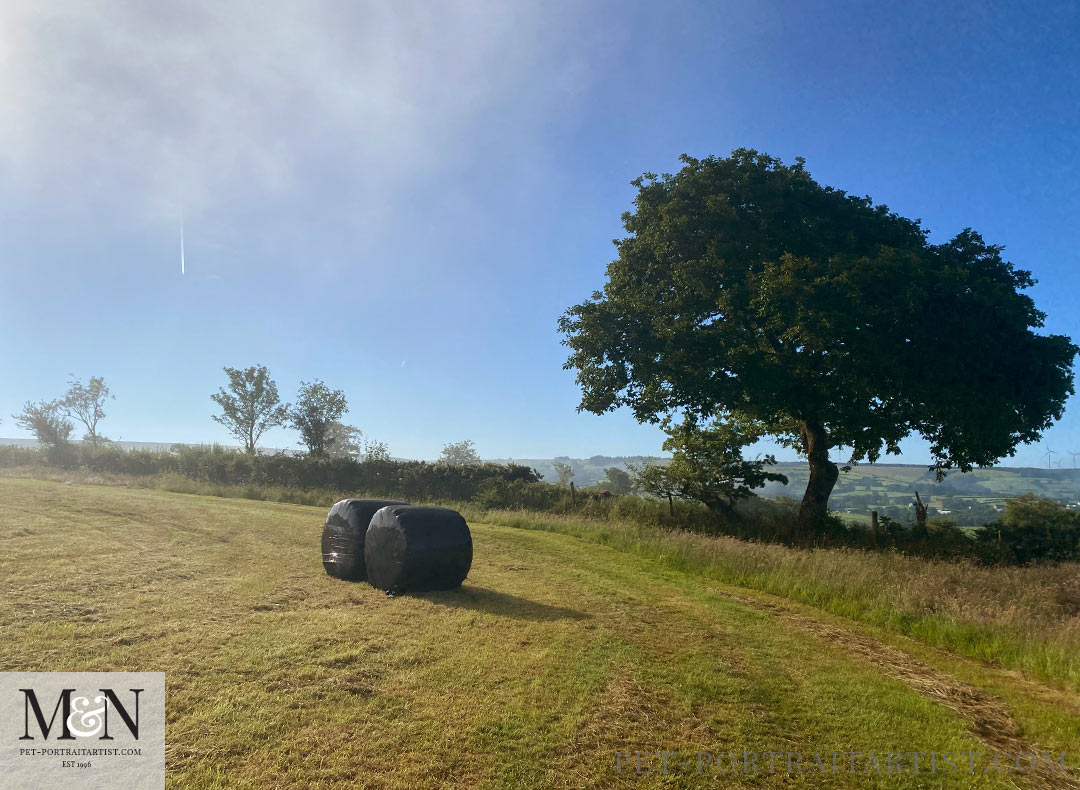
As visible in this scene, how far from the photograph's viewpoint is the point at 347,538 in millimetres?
10438

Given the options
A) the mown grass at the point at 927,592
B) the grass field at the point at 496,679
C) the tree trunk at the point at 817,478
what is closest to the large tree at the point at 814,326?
the tree trunk at the point at 817,478

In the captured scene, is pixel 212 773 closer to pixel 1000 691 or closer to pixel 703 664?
pixel 703 664

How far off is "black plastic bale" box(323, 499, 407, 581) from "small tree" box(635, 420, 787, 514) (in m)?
16.8

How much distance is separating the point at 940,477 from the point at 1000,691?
17.4 meters

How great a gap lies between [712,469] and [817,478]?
425 centimetres

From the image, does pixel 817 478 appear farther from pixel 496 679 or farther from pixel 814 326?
pixel 496 679

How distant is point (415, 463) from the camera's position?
116 feet

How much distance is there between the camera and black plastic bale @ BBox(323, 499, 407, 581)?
1033 centimetres

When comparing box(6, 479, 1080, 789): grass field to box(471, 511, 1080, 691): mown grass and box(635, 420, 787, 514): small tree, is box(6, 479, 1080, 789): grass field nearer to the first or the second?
box(471, 511, 1080, 691): mown grass

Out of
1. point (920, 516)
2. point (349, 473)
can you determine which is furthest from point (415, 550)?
point (349, 473)

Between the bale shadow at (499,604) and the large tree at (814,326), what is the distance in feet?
40.8

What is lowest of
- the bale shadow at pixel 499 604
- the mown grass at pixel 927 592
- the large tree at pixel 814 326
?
the mown grass at pixel 927 592

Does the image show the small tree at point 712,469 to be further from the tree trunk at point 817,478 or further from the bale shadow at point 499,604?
the bale shadow at point 499,604

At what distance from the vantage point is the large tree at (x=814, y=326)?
17156 millimetres
